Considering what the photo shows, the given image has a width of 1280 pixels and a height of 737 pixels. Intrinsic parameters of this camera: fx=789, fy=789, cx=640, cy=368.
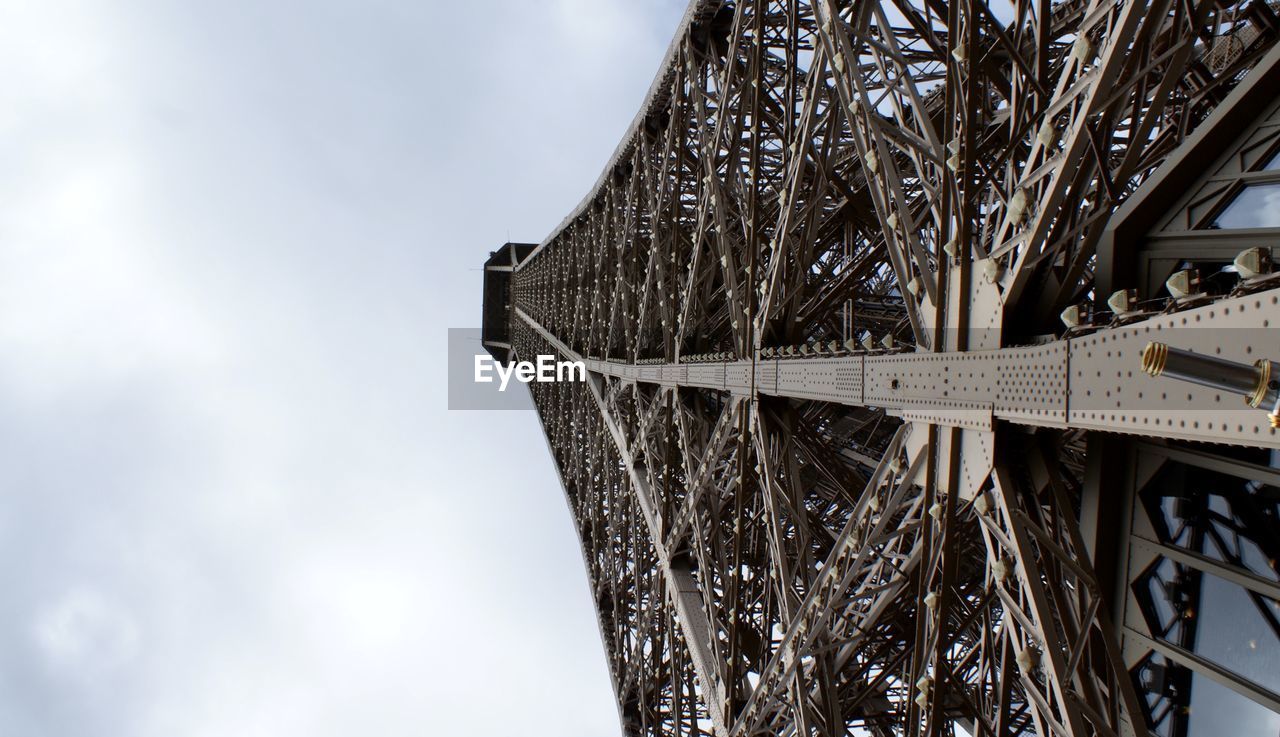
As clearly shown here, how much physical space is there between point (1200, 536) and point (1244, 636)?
21.0 inches

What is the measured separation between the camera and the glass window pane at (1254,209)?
12.7 ft

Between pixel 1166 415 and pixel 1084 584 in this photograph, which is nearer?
pixel 1166 415

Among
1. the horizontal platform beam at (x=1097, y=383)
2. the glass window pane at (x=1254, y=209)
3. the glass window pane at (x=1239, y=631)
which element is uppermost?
the glass window pane at (x=1254, y=209)

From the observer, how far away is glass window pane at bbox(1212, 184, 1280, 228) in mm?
3885

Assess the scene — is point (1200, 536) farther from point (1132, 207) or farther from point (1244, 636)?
point (1132, 207)

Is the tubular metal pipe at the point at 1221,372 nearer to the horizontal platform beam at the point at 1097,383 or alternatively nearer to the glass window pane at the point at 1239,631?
the horizontal platform beam at the point at 1097,383

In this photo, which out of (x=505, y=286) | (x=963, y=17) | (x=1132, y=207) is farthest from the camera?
(x=505, y=286)

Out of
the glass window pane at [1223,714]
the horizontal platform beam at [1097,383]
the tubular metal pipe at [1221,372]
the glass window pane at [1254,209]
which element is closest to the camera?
the tubular metal pipe at [1221,372]

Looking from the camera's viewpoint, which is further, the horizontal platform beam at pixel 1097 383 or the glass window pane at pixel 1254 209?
the glass window pane at pixel 1254 209

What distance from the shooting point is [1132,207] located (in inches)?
178

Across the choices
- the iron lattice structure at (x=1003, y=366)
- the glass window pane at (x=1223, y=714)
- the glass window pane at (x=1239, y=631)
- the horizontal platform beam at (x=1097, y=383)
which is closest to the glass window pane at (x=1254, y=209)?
the iron lattice structure at (x=1003, y=366)

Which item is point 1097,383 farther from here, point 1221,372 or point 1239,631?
point 1239,631

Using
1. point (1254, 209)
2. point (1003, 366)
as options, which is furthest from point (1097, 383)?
point (1254, 209)

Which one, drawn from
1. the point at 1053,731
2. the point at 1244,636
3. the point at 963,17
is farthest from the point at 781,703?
the point at 963,17
